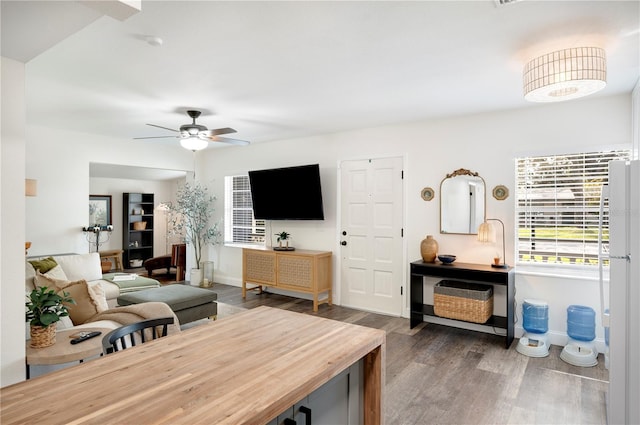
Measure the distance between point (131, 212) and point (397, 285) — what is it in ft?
22.9

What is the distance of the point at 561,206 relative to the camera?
3.85 meters

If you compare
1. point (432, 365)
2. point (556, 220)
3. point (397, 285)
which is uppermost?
point (556, 220)

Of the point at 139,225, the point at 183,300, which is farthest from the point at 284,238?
the point at 139,225

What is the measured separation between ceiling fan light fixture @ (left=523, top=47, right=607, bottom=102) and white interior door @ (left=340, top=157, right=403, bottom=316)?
2342mm

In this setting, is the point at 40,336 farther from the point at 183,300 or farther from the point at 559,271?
the point at 559,271

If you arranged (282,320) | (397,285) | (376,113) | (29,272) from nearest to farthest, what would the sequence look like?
(282,320) → (29,272) → (376,113) → (397,285)

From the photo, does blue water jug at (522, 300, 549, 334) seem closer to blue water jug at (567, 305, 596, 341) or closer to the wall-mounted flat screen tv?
blue water jug at (567, 305, 596, 341)

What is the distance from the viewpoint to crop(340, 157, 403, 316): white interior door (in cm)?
490

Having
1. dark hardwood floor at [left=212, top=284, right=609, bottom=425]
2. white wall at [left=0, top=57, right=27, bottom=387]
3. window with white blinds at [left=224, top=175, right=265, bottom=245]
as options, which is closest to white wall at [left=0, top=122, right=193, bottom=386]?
white wall at [left=0, top=57, right=27, bottom=387]

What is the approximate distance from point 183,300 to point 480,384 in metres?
3.12

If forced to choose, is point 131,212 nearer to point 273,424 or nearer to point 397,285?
point 397,285

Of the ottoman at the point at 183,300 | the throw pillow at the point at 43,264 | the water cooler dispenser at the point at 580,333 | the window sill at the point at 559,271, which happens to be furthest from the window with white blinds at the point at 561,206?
the throw pillow at the point at 43,264

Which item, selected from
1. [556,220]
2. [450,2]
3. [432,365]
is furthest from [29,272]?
[556,220]

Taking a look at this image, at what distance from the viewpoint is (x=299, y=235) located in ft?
19.5
